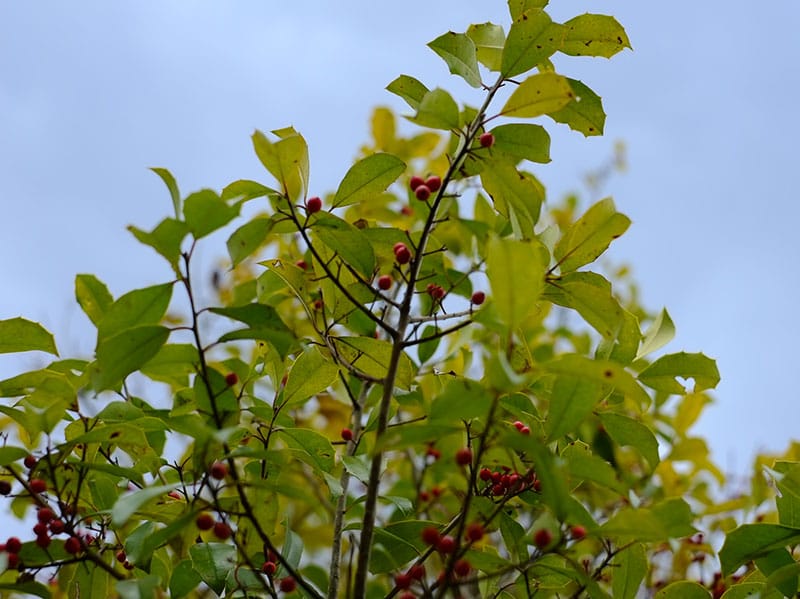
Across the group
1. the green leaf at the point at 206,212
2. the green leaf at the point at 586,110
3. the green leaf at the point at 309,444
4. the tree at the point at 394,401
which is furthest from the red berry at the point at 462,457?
the green leaf at the point at 586,110

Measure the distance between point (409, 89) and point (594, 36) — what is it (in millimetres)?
319

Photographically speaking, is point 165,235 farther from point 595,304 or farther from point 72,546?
point 595,304

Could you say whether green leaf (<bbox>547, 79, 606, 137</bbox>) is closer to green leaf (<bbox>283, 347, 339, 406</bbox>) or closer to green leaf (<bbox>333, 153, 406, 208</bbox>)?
green leaf (<bbox>333, 153, 406, 208</bbox>)

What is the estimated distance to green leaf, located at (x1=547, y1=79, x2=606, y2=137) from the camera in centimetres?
140

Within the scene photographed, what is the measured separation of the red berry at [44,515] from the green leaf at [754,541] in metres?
1.06

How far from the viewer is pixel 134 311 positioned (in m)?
1.18

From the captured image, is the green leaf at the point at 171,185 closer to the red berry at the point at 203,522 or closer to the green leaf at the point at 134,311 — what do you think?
the green leaf at the point at 134,311

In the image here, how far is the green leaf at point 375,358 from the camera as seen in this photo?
4.74 ft

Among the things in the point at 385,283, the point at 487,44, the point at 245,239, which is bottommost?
the point at 245,239

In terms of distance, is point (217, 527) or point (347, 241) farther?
point (347, 241)

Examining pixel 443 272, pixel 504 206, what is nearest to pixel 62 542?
pixel 443 272

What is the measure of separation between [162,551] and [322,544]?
1.32 metres

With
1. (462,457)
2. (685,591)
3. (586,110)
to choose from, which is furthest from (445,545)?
(586,110)

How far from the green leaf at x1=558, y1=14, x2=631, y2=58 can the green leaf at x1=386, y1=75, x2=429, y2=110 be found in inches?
9.7
